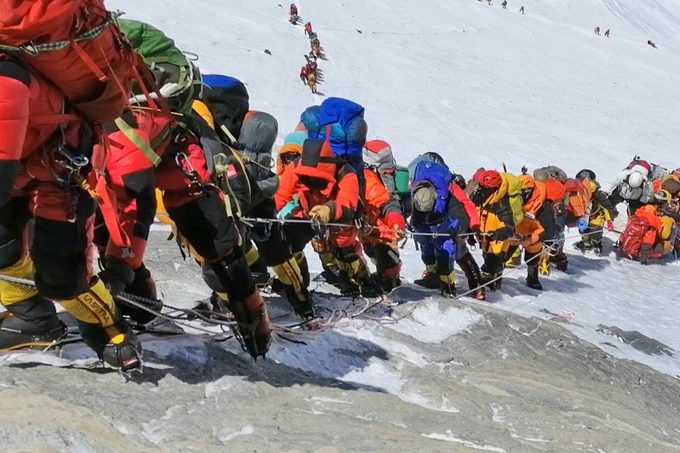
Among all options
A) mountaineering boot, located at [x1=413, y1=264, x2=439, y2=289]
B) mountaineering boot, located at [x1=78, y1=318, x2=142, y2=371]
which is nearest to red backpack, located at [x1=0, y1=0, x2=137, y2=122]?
mountaineering boot, located at [x1=78, y1=318, x2=142, y2=371]

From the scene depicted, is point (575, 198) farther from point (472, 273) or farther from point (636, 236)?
point (472, 273)

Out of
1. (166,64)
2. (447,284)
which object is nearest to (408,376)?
(166,64)

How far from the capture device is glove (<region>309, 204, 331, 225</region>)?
6.51m

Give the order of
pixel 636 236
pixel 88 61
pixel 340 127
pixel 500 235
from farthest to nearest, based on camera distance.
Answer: pixel 636 236
pixel 500 235
pixel 340 127
pixel 88 61

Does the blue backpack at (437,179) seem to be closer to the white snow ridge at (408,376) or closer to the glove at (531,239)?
the white snow ridge at (408,376)

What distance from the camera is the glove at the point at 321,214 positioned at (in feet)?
21.4

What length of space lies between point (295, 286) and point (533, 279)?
619 centimetres

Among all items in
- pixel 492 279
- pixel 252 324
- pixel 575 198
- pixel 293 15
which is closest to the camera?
pixel 252 324

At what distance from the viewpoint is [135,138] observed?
4016 millimetres

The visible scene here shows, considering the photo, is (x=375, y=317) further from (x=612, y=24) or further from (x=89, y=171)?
(x=612, y=24)

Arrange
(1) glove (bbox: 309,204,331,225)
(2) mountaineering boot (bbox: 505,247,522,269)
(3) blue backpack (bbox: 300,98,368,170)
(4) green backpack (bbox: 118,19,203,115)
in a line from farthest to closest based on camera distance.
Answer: (2) mountaineering boot (bbox: 505,247,522,269) → (3) blue backpack (bbox: 300,98,368,170) → (1) glove (bbox: 309,204,331,225) → (4) green backpack (bbox: 118,19,203,115)

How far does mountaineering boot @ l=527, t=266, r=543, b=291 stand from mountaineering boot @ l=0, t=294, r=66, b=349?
866cm

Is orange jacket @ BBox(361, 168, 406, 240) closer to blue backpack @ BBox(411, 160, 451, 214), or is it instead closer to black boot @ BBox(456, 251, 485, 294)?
blue backpack @ BBox(411, 160, 451, 214)

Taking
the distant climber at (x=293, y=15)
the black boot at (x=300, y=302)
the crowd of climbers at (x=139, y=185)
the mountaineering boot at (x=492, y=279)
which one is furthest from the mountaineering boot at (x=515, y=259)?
the distant climber at (x=293, y=15)
